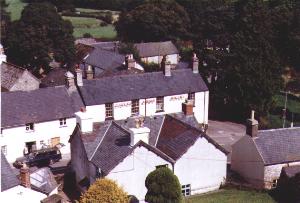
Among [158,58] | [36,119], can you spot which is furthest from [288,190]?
[158,58]

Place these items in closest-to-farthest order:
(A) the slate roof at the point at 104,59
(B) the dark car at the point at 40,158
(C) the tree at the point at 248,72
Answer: (B) the dark car at the point at 40,158 < (C) the tree at the point at 248,72 < (A) the slate roof at the point at 104,59

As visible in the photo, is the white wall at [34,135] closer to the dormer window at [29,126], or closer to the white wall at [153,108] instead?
the dormer window at [29,126]

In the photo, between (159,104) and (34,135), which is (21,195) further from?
(159,104)

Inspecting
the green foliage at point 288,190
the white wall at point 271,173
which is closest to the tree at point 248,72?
the white wall at point 271,173

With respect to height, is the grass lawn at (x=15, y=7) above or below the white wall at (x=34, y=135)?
above

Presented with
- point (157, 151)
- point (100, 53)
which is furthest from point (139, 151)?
point (100, 53)
